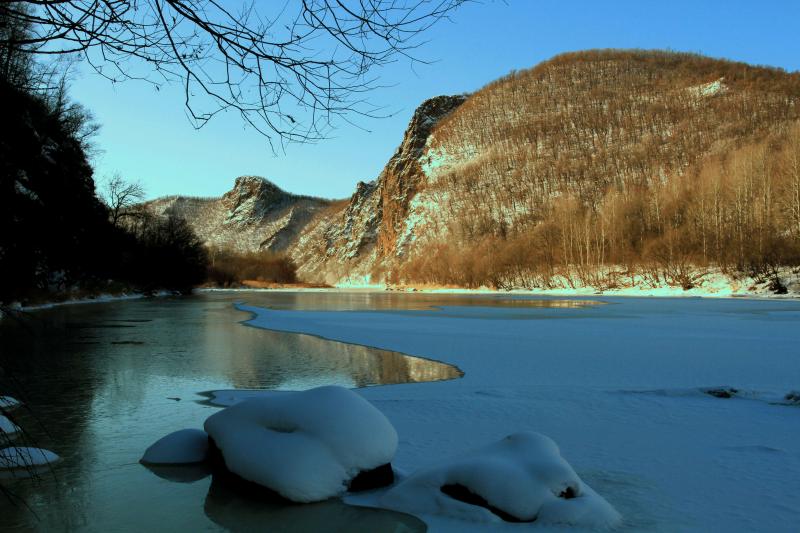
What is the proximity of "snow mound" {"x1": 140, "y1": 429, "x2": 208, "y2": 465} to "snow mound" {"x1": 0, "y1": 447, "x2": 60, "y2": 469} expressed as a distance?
767 millimetres

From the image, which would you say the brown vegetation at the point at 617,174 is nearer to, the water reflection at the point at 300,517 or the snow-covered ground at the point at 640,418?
the snow-covered ground at the point at 640,418

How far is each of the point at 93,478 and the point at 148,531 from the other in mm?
1225

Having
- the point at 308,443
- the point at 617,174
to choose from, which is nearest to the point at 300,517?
the point at 308,443

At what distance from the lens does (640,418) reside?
20.7 ft

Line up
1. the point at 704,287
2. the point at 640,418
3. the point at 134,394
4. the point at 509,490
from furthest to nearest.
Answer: the point at 704,287
the point at 134,394
the point at 640,418
the point at 509,490

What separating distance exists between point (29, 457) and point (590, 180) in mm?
92366

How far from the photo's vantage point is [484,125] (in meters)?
115

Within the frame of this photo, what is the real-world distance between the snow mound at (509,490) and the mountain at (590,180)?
46.0 metres

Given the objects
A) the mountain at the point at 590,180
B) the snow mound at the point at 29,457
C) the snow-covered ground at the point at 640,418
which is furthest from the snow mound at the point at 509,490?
the mountain at the point at 590,180

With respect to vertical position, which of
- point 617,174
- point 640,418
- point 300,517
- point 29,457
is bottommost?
point 300,517

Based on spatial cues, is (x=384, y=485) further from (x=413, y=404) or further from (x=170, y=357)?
(x=170, y=357)

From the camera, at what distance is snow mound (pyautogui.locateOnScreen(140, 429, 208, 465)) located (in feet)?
16.9

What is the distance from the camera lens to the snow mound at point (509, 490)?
3.81 m

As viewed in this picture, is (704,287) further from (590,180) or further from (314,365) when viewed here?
(590,180)
